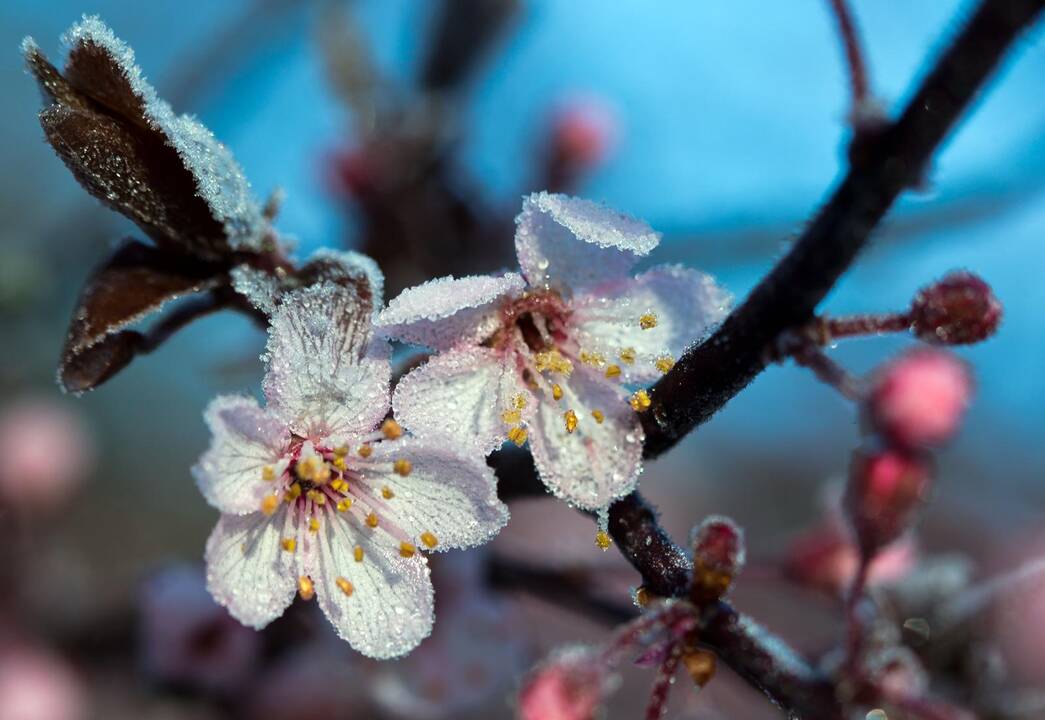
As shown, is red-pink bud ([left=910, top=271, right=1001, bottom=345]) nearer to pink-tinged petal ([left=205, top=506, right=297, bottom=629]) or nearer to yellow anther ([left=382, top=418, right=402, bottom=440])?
yellow anther ([left=382, top=418, right=402, bottom=440])

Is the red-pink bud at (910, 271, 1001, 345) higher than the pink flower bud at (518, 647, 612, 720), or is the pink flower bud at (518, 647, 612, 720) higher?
the red-pink bud at (910, 271, 1001, 345)

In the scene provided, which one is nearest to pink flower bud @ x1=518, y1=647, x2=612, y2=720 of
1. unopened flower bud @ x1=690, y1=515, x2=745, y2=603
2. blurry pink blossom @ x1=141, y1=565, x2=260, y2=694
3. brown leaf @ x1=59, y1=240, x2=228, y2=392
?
unopened flower bud @ x1=690, y1=515, x2=745, y2=603


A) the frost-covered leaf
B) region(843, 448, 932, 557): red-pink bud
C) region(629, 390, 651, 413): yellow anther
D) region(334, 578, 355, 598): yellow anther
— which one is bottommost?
region(334, 578, 355, 598): yellow anther

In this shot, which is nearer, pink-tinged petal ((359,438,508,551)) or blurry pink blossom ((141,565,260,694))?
pink-tinged petal ((359,438,508,551))

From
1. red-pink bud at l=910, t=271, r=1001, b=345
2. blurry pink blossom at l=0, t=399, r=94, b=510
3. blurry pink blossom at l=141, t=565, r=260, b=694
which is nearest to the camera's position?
red-pink bud at l=910, t=271, r=1001, b=345

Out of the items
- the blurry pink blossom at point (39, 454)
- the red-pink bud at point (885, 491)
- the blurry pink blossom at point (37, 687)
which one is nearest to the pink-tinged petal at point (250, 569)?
the red-pink bud at point (885, 491)

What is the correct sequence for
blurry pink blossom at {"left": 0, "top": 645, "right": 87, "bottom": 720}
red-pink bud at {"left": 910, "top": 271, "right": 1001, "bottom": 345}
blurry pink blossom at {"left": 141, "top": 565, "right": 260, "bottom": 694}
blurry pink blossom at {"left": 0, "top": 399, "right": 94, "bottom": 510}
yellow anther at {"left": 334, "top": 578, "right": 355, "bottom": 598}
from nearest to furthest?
1. red-pink bud at {"left": 910, "top": 271, "right": 1001, "bottom": 345}
2. yellow anther at {"left": 334, "top": 578, "right": 355, "bottom": 598}
3. blurry pink blossom at {"left": 141, "top": 565, "right": 260, "bottom": 694}
4. blurry pink blossom at {"left": 0, "top": 645, "right": 87, "bottom": 720}
5. blurry pink blossom at {"left": 0, "top": 399, "right": 94, "bottom": 510}

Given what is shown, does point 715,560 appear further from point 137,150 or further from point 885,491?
point 137,150
